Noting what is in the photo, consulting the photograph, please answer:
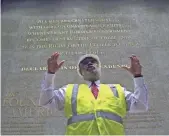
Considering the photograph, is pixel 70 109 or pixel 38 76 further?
pixel 38 76

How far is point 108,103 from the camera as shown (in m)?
3.18

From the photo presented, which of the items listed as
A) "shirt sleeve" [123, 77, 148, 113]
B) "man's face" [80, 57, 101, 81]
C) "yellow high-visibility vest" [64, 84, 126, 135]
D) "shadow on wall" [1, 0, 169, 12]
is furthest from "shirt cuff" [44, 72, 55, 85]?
"shadow on wall" [1, 0, 169, 12]

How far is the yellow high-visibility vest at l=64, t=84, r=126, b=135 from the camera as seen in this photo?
→ 3.06m

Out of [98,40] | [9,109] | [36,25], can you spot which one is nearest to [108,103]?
[9,109]

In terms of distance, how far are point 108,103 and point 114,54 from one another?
13.3 ft

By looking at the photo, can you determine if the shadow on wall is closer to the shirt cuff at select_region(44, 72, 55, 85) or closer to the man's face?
the man's face

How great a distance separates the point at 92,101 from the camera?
3.19 m

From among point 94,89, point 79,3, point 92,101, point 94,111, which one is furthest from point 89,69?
point 79,3

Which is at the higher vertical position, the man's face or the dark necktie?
the man's face

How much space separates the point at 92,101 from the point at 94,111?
0.34 ft

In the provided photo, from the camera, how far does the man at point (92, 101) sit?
3076 millimetres

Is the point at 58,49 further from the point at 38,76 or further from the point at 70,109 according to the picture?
the point at 70,109

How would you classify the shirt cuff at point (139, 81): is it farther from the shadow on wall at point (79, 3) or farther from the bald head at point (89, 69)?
the shadow on wall at point (79, 3)

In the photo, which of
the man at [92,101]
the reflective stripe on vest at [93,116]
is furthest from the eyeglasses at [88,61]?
the reflective stripe on vest at [93,116]
